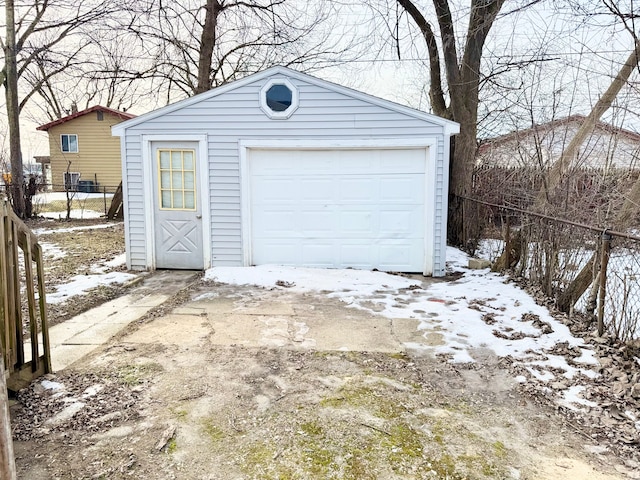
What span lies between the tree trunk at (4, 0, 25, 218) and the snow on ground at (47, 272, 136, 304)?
908cm

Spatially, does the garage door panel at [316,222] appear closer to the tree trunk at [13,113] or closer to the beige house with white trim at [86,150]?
the tree trunk at [13,113]

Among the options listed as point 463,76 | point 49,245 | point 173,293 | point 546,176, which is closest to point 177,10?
point 49,245

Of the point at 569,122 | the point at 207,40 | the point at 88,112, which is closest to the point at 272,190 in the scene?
the point at 569,122

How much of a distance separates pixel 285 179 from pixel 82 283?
11.0 ft

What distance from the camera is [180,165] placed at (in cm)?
726

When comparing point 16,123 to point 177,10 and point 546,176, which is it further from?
point 546,176

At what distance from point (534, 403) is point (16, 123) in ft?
56.8

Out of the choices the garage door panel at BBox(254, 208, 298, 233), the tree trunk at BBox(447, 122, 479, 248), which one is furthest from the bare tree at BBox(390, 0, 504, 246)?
→ the garage door panel at BBox(254, 208, 298, 233)

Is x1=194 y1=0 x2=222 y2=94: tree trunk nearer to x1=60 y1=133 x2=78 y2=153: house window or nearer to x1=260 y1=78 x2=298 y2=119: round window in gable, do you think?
x1=260 y1=78 x2=298 y2=119: round window in gable

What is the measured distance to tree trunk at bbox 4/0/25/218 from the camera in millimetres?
14164

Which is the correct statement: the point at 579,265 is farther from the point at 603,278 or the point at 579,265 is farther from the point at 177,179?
the point at 177,179

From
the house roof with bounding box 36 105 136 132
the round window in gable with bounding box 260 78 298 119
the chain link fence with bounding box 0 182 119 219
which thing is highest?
the house roof with bounding box 36 105 136 132

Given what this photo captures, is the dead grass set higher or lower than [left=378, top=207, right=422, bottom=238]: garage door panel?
lower

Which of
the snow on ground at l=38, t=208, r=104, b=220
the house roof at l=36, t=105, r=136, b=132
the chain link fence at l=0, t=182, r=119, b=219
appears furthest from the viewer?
the house roof at l=36, t=105, r=136, b=132
